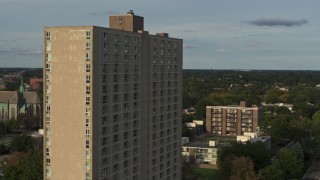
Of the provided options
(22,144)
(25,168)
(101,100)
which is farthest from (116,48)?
(22,144)

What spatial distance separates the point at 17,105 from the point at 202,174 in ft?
242

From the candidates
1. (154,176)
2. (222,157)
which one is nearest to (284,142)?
(222,157)

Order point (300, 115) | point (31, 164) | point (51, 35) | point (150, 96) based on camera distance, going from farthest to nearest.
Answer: point (300, 115) < point (31, 164) < point (150, 96) < point (51, 35)

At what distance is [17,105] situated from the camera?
145750 mm

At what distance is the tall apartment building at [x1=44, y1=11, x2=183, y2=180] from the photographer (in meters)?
45.6

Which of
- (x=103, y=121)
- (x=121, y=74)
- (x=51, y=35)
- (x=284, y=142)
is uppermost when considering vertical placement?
(x=51, y=35)

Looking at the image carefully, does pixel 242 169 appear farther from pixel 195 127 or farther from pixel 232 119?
pixel 232 119

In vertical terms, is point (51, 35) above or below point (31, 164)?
above

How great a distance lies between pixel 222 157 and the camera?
8594cm

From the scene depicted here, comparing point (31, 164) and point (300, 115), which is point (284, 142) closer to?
point (300, 115)

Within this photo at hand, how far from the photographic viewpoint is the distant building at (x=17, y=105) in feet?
479

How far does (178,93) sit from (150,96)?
763 cm

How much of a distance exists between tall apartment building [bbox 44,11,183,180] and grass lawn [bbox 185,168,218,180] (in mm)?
30186

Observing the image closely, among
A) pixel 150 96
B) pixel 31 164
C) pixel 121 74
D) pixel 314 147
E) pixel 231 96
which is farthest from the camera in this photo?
pixel 231 96
